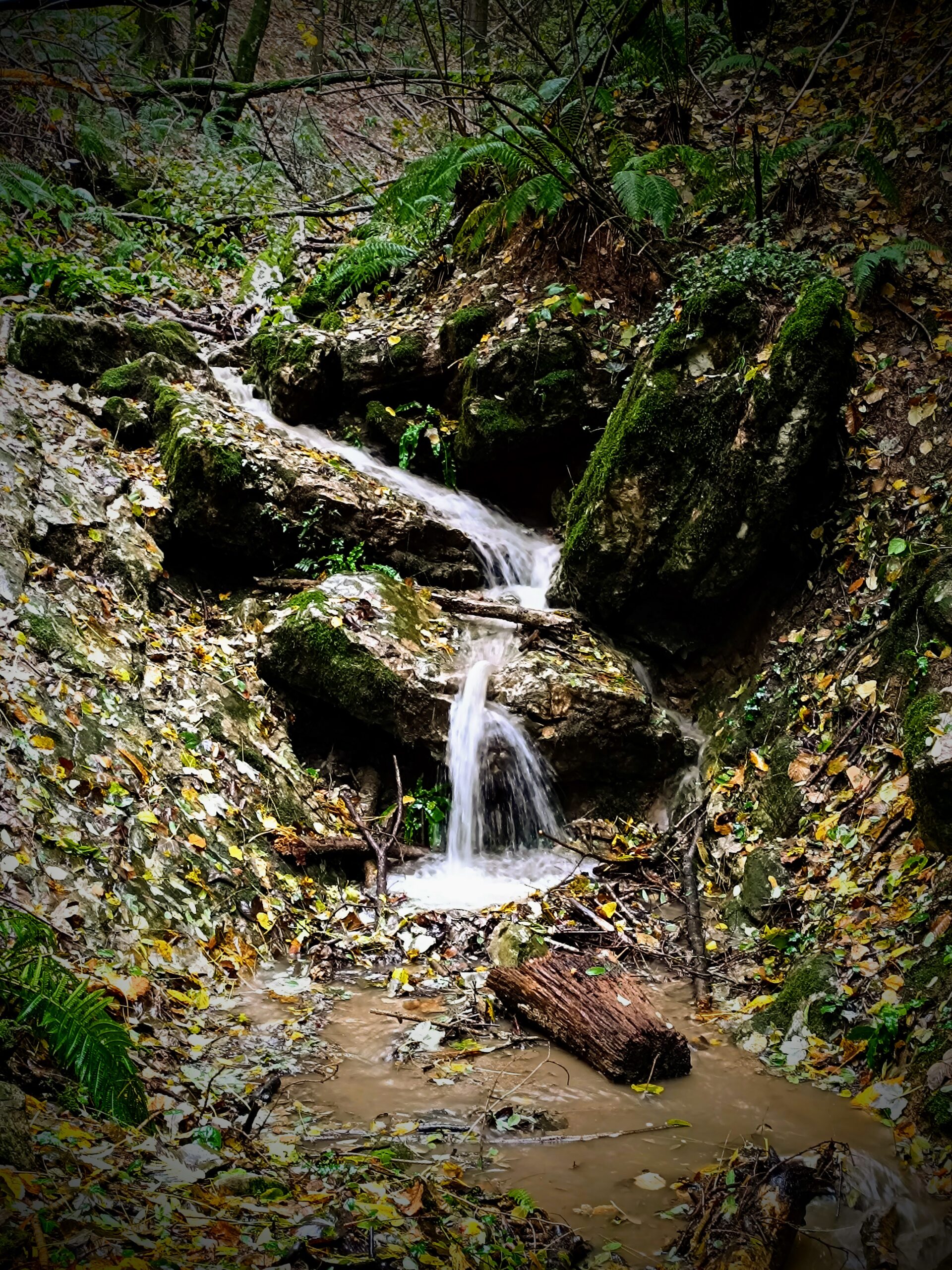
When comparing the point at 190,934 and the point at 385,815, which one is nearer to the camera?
the point at 190,934

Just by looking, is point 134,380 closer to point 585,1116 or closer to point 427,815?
point 427,815

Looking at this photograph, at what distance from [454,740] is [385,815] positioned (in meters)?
0.83

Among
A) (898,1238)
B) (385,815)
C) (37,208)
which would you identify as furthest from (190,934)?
(37,208)

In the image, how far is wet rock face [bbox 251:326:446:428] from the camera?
29.5ft

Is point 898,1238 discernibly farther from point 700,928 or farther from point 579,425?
point 579,425

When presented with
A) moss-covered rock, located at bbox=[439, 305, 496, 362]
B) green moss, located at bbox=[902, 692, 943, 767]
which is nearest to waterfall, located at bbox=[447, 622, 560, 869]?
green moss, located at bbox=[902, 692, 943, 767]

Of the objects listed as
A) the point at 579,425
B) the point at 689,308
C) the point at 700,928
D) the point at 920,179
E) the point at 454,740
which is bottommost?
the point at 700,928

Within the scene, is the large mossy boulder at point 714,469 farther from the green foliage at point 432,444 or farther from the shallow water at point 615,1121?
the shallow water at point 615,1121

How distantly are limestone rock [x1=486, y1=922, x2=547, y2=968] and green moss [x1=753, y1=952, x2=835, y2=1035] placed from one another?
3.93ft

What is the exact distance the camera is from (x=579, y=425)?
26.6ft

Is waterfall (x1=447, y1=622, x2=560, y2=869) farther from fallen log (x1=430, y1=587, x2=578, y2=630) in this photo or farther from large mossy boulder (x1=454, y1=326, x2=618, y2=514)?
large mossy boulder (x1=454, y1=326, x2=618, y2=514)

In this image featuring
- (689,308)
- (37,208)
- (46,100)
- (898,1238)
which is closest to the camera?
(898,1238)

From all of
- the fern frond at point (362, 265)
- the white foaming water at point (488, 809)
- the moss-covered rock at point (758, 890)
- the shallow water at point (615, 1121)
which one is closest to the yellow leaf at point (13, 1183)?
the shallow water at point (615, 1121)

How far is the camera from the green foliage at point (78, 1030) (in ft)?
7.37
